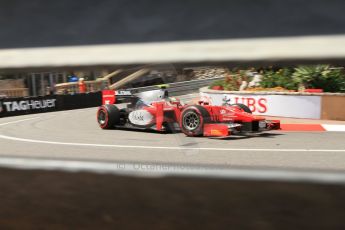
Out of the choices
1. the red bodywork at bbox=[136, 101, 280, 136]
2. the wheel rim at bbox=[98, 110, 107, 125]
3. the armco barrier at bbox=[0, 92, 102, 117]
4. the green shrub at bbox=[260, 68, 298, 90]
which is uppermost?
the green shrub at bbox=[260, 68, 298, 90]

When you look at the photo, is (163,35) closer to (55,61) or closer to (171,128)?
(55,61)

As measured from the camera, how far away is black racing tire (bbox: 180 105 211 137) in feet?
33.5

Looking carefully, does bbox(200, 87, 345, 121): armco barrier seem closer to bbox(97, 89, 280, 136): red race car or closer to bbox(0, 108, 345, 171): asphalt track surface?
bbox(97, 89, 280, 136): red race car

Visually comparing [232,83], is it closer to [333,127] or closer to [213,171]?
[333,127]

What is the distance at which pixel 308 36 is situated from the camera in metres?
2.09

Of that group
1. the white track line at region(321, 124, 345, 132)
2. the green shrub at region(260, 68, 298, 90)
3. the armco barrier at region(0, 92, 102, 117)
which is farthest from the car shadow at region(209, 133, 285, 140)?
the armco barrier at region(0, 92, 102, 117)

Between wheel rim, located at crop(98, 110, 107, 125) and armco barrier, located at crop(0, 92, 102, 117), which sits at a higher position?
wheel rim, located at crop(98, 110, 107, 125)

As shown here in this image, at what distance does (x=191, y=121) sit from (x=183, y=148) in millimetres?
913

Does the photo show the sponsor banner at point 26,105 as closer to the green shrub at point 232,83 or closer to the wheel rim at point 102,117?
the wheel rim at point 102,117

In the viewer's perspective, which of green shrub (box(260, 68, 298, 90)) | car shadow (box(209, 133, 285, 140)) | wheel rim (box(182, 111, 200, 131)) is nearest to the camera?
wheel rim (box(182, 111, 200, 131))

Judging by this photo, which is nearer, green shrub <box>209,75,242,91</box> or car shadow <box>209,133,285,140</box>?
car shadow <box>209,133,285,140</box>

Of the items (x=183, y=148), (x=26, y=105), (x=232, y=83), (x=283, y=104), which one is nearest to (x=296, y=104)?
(x=283, y=104)

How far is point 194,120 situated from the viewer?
409 inches

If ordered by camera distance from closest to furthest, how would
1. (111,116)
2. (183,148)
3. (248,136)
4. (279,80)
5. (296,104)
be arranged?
(183,148)
(248,136)
(111,116)
(296,104)
(279,80)
